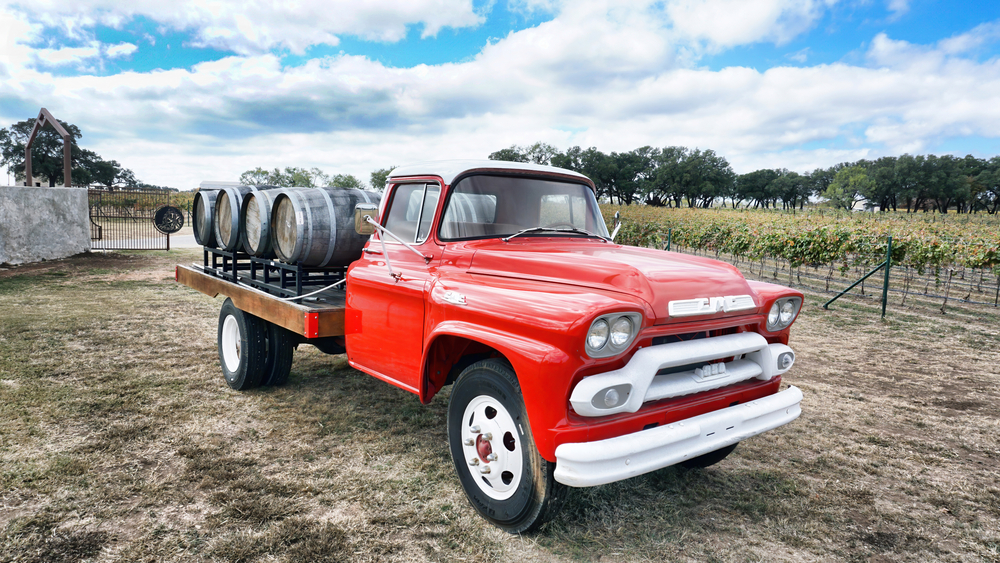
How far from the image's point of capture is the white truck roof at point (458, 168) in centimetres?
356

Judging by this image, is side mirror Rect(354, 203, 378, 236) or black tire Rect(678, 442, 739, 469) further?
black tire Rect(678, 442, 739, 469)

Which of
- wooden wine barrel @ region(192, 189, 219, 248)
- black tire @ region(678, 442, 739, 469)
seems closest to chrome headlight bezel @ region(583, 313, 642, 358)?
black tire @ region(678, 442, 739, 469)

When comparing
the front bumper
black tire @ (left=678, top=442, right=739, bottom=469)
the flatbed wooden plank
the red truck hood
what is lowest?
black tire @ (left=678, top=442, right=739, bottom=469)

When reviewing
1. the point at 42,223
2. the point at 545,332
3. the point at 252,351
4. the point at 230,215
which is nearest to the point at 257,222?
the point at 230,215

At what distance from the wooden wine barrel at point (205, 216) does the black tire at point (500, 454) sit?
3750mm

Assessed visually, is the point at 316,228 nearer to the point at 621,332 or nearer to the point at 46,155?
the point at 621,332

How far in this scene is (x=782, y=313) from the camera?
3215mm

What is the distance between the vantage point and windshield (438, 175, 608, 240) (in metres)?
3.55

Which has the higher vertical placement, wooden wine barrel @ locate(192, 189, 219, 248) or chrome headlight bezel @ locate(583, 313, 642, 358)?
wooden wine barrel @ locate(192, 189, 219, 248)

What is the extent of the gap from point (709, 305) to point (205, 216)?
15.8ft

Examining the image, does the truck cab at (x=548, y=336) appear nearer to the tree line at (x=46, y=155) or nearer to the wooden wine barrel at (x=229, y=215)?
the wooden wine barrel at (x=229, y=215)

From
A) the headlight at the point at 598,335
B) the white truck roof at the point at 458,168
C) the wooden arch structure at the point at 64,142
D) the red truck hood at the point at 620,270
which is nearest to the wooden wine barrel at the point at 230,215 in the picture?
the white truck roof at the point at 458,168

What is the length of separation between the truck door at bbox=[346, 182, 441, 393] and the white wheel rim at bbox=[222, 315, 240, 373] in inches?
74.4

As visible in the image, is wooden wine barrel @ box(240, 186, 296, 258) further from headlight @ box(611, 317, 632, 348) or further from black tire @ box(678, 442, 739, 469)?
black tire @ box(678, 442, 739, 469)
